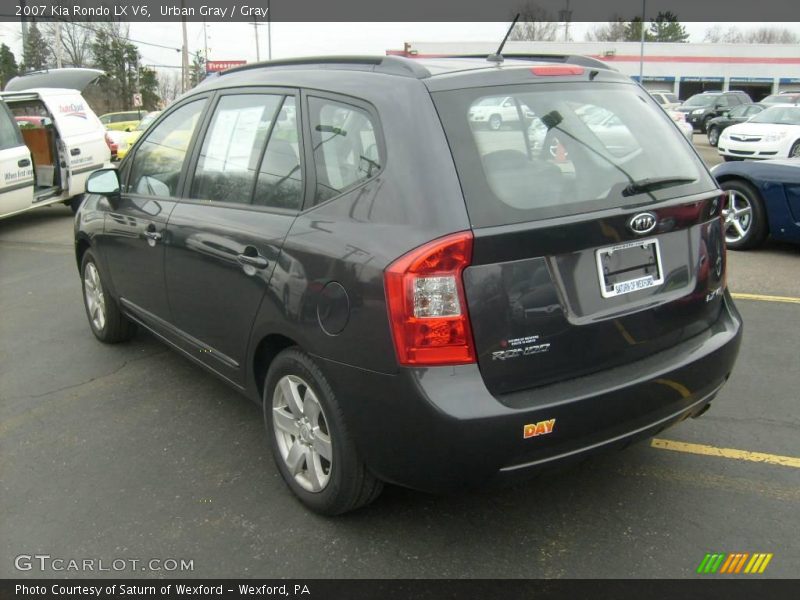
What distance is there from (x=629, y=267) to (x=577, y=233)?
0.94 ft

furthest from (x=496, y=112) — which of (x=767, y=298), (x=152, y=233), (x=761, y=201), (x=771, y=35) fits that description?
(x=771, y=35)

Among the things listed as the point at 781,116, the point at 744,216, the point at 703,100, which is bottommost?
the point at 744,216

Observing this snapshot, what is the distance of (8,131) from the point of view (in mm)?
9492

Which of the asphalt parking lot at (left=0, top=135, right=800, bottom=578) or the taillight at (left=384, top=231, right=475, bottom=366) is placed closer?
the taillight at (left=384, top=231, right=475, bottom=366)

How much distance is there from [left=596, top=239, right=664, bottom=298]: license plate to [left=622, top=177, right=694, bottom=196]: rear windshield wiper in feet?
0.66

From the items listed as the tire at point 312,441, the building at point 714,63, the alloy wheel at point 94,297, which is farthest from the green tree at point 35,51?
the tire at point 312,441

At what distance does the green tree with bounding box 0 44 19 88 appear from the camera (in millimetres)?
51219

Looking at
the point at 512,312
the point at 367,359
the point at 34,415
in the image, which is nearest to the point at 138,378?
the point at 34,415

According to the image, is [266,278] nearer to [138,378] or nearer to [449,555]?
[449,555]

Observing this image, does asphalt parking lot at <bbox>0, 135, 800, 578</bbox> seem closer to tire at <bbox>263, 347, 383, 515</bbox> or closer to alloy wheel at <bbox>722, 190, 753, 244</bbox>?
tire at <bbox>263, 347, 383, 515</bbox>

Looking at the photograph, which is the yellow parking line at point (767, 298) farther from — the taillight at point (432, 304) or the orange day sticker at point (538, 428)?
the taillight at point (432, 304)

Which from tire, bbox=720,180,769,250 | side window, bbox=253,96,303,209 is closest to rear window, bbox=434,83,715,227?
side window, bbox=253,96,303,209
